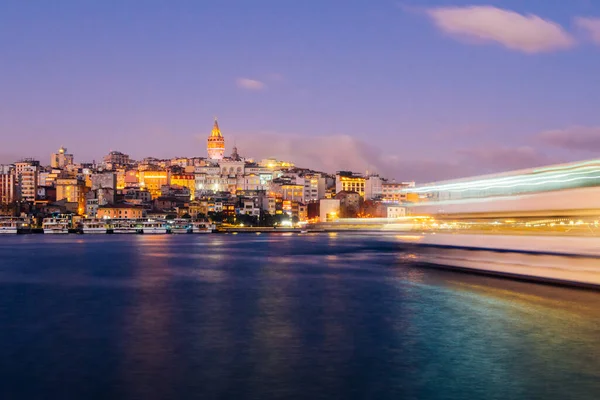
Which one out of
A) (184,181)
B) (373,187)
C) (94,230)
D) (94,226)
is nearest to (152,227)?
(94,230)

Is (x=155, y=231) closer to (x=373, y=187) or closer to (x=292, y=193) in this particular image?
(x=292, y=193)

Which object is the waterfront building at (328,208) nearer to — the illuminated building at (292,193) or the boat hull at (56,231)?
the illuminated building at (292,193)

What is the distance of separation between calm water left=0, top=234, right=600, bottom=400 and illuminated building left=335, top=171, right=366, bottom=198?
142 m

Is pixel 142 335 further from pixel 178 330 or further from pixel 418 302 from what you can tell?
pixel 418 302

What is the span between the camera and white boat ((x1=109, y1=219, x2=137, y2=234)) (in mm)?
118125

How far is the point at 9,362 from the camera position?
9055mm

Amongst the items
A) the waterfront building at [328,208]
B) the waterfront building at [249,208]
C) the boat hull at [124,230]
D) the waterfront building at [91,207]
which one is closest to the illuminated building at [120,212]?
the boat hull at [124,230]

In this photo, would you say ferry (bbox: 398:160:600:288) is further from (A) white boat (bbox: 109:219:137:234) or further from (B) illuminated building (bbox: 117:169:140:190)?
(B) illuminated building (bbox: 117:169:140:190)

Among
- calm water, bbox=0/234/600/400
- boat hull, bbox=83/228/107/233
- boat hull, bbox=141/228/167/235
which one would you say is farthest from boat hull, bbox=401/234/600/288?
boat hull, bbox=83/228/107/233

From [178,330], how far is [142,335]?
2.25 ft

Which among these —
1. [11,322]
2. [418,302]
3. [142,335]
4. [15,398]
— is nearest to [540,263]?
[418,302]

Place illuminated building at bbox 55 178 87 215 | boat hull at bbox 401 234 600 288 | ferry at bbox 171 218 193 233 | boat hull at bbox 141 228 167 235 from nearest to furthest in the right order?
boat hull at bbox 401 234 600 288, boat hull at bbox 141 228 167 235, ferry at bbox 171 218 193 233, illuminated building at bbox 55 178 87 215

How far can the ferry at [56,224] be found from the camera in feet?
389

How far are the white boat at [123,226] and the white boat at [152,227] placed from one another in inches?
53.3
